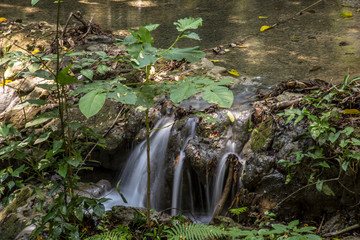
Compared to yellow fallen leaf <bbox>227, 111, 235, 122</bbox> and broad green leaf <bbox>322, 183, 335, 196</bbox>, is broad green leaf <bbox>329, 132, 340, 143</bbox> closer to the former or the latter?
broad green leaf <bbox>322, 183, 335, 196</bbox>

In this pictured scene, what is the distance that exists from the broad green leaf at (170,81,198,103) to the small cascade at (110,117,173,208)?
2.12 meters

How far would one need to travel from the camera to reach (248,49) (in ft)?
20.0

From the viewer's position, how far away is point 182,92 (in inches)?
79.5

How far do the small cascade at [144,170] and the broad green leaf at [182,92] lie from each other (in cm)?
212

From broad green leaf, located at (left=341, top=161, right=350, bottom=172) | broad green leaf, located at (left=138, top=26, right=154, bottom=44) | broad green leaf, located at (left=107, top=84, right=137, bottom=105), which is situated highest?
broad green leaf, located at (left=138, top=26, right=154, bottom=44)

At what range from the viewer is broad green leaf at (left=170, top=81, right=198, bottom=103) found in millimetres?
1962

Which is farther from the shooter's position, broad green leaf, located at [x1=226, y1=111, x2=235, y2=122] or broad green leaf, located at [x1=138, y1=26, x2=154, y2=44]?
broad green leaf, located at [x1=226, y1=111, x2=235, y2=122]

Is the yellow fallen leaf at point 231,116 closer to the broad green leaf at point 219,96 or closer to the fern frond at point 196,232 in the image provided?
the fern frond at point 196,232

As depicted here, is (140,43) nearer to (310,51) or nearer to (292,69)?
(292,69)

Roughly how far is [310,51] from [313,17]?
2.01 meters

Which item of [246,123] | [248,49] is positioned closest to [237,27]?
[248,49]

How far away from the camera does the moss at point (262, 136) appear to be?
3.63 meters

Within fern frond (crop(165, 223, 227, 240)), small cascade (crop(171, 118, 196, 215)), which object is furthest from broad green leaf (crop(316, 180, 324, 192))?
small cascade (crop(171, 118, 196, 215))

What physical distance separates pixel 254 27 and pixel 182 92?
538 cm
